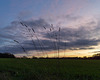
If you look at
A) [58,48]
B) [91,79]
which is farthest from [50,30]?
[91,79]

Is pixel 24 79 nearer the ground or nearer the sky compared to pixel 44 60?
nearer the ground

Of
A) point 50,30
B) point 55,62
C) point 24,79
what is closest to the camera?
point 50,30

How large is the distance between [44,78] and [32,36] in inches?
67.9

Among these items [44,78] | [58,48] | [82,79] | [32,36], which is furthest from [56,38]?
[82,79]

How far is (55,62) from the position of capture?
5562mm

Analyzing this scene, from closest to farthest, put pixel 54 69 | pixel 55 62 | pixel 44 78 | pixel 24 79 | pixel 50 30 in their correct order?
1. pixel 44 78
2. pixel 50 30
3. pixel 55 62
4. pixel 54 69
5. pixel 24 79

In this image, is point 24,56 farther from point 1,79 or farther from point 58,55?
point 58,55

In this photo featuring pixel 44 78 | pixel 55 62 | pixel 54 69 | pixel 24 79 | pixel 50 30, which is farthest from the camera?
pixel 24 79

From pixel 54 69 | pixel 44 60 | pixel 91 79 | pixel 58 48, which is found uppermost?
pixel 58 48

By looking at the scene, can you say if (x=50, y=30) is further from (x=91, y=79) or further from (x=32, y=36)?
(x=91, y=79)

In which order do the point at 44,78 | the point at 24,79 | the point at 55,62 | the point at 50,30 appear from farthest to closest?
the point at 24,79 < the point at 55,62 < the point at 50,30 < the point at 44,78

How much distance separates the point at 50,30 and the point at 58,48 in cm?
77

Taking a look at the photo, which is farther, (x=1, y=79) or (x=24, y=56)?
(x=24, y=56)

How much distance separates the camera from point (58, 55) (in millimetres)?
5422
